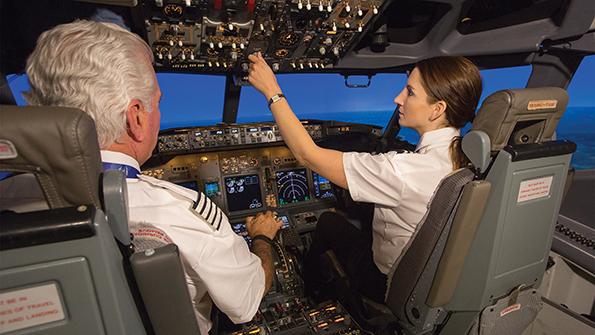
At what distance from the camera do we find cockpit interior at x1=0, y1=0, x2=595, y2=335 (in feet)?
1.72

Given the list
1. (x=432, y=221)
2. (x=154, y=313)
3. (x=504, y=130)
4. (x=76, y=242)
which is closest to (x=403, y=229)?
(x=432, y=221)

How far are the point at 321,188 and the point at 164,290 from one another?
2212 millimetres

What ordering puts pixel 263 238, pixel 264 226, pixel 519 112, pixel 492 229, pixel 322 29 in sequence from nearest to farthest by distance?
pixel 519 112
pixel 492 229
pixel 263 238
pixel 264 226
pixel 322 29

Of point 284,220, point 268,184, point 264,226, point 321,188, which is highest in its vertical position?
point 264,226

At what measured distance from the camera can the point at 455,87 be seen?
125cm

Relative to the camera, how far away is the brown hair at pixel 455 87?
4.08 ft

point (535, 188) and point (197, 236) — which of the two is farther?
point (535, 188)

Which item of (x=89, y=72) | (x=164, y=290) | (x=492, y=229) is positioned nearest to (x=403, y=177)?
(x=492, y=229)

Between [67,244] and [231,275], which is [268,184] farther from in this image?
[67,244]

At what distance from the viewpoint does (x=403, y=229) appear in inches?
51.0

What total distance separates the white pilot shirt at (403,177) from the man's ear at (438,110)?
2.5 inches

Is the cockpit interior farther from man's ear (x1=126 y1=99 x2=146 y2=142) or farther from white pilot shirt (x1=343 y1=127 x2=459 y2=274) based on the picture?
man's ear (x1=126 y1=99 x2=146 y2=142)

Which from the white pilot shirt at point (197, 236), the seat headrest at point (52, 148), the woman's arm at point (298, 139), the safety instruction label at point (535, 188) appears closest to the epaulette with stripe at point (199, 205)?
the white pilot shirt at point (197, 236)

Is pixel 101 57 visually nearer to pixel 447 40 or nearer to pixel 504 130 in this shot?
pixel 504 130
